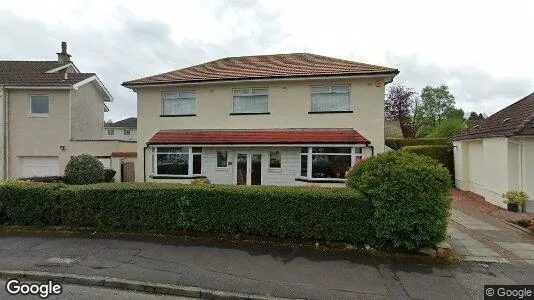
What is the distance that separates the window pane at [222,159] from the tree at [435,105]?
44.6 m

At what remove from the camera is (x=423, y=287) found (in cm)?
462

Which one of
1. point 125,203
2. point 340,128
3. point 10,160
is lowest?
point 125,203

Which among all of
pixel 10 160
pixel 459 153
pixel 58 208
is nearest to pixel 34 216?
pixel 58 208

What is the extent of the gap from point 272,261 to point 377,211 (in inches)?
95.0

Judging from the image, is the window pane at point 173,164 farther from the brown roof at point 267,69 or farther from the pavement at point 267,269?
the pavement at point 267,269

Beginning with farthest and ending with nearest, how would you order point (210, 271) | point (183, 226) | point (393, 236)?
1. point (183, 226)
2. point (393, 236)
3. point (210, 271)

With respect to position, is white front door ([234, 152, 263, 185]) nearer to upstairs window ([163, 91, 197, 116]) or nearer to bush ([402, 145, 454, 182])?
upstairs window ([163, 91, 197, 116])

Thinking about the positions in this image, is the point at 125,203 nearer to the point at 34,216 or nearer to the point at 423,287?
the point at 34,216

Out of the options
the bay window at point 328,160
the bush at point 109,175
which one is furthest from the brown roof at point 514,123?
the bush at point 109,175

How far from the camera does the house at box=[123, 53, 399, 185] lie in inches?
470

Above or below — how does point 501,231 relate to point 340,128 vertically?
below

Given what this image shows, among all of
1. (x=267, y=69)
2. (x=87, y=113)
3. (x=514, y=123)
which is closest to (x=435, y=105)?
(x=514, y=123)

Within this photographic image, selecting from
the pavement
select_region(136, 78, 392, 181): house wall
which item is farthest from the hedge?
the pavement

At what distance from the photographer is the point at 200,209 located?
22.3 feet
